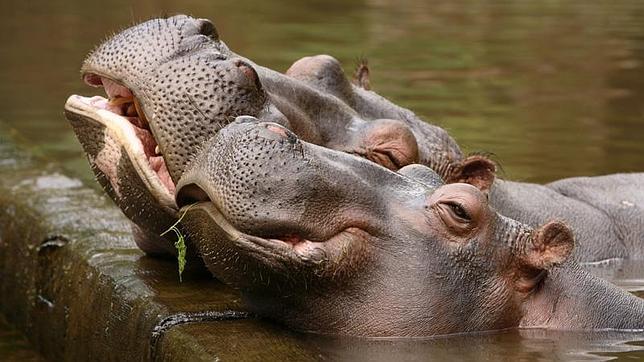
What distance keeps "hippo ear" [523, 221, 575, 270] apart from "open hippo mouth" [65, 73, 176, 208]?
1.07 m

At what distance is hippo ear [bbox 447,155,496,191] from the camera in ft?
16.7

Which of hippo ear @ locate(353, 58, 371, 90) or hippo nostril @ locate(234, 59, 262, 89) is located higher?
hippo nostril @ locate(234, 59, 262, 89)

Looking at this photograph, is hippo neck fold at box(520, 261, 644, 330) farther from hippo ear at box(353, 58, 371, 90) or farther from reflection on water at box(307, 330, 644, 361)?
hippo ear at box(353, 58, 371, 90)

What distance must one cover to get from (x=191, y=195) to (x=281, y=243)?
35 centimetres

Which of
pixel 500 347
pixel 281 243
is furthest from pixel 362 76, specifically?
pixel 281 243

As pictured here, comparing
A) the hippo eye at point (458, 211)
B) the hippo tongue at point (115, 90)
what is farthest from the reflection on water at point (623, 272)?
the hippo tongue at point (115, 90)

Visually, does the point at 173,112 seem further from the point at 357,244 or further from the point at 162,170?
the point at 357,244

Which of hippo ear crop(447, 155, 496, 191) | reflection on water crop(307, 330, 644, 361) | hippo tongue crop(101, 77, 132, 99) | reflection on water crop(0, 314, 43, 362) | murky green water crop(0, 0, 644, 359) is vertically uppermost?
hippo tongue crop(101, 77, 132, 99)

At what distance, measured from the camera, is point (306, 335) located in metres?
4.27

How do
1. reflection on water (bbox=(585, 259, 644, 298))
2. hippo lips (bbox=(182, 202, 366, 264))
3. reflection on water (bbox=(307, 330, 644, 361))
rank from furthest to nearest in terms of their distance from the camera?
reflection on water (bbox=(585, 259, 644, 298)) → reflection on water (bbox=(307, 330, 644, 361)) → hippo lips (bbox=(182, 202, 366, 264))

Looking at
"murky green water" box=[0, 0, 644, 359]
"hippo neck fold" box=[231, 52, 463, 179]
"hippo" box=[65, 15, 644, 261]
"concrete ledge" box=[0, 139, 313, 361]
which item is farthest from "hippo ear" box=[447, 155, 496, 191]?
"concrete ledge" box=[0, 139, 313, 361]

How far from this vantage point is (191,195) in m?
4.24

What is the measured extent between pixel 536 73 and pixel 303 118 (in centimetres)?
677

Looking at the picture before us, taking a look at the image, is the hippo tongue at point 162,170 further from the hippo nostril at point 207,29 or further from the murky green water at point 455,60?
the murky green water at point 455,60
